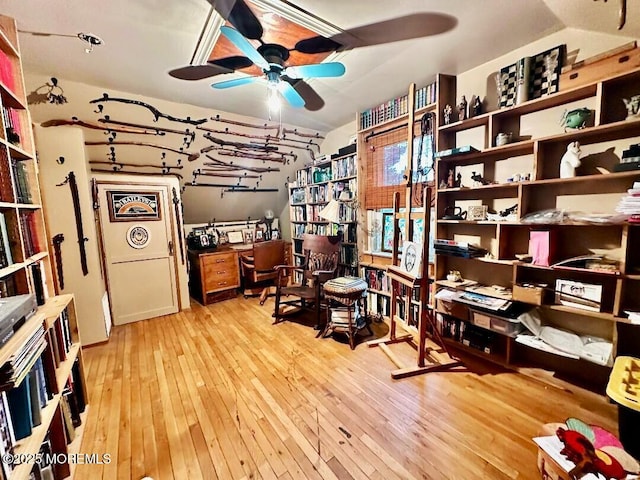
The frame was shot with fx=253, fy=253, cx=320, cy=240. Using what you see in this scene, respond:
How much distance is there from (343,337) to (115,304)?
2.88 meters

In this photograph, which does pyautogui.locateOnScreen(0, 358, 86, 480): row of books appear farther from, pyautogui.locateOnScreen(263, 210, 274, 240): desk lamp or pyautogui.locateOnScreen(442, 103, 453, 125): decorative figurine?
pyautogui.locateOnScreen(263, 210, 274, 240): desk lamp

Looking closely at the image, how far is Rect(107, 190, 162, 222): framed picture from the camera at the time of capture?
3.12m

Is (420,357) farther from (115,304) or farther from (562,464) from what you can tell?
(115,304)

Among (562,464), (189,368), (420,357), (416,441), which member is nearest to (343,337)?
(420,357)

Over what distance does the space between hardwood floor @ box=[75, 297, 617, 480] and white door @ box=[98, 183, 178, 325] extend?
83 centimetres

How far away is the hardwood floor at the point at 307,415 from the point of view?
53.7 inches

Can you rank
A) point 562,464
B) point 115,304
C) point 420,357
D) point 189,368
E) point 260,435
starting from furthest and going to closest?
point 115,304, point 189,368, point 420,357, point 260,435, point 562,464

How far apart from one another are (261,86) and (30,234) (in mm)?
2114

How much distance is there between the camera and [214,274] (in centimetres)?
391

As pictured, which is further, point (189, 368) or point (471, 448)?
point (189, 368)

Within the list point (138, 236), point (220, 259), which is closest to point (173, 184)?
point (138, 236)

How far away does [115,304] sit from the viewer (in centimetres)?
319

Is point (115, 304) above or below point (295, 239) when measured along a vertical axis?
below

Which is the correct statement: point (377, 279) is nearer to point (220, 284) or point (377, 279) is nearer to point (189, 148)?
point (220, 284)
